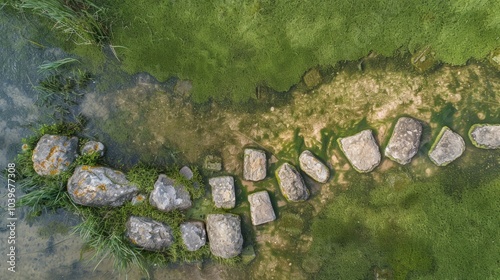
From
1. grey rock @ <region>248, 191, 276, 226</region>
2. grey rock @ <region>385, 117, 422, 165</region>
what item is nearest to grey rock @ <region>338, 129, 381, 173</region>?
grey rock @ <region>385, 117, 422, 165</region>

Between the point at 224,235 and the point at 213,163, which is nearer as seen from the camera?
the point at 224,235

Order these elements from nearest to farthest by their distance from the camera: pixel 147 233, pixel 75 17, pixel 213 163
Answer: pixel 75 17 < pixel 147 233 < pixel 213 163

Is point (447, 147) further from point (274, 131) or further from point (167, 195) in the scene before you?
point (167, 195)

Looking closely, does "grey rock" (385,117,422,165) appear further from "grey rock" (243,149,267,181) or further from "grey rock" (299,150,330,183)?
"grey rock" (243,149,267,181)

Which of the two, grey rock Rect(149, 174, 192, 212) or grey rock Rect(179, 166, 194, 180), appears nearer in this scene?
grey rock Rect(149, 174, 192, 212)

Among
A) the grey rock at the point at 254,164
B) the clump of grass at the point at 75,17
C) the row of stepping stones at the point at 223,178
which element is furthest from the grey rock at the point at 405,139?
the clump of grass at the point at 75,17

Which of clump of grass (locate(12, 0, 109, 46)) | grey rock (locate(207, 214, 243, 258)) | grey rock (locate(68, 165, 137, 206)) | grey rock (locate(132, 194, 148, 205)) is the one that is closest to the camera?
clump of grass (locate(12, 0, 109, 46))

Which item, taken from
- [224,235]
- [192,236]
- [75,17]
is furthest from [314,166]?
[75,17]
